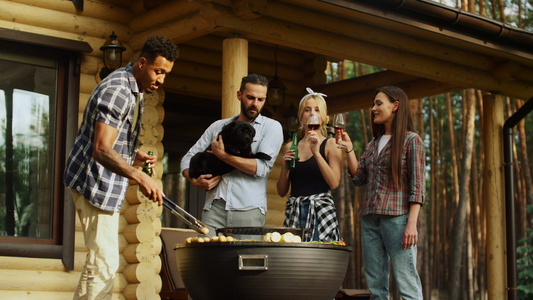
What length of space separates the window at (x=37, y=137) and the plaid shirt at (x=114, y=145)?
A: 2.82m

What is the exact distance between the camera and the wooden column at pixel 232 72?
614 cm

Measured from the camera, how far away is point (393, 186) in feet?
15.4

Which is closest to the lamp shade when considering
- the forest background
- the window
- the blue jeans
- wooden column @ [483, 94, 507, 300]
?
the window

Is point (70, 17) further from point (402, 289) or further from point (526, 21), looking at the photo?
point (526, 21)

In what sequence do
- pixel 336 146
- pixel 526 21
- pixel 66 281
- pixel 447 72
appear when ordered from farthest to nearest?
pixel 526 21 → pixel 447 72 → pixel 66 281 → pixel 336 146

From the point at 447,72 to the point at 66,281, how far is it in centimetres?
462

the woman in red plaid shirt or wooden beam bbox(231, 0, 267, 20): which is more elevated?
wooden beam bbox(231, 0, 267, 20)

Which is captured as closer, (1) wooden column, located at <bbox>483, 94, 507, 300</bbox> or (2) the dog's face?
(2) the dog's face

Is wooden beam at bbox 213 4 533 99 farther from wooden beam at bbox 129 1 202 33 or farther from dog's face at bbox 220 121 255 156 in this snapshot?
dog's face at bbox 220 121 255 156

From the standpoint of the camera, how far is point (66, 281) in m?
6.65

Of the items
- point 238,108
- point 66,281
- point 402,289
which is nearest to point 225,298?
point 402,289

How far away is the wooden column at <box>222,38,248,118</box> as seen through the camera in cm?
614

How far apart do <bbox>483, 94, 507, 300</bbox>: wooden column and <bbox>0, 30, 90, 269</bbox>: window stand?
4.56 m

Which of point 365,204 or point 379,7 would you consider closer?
point 365,204
